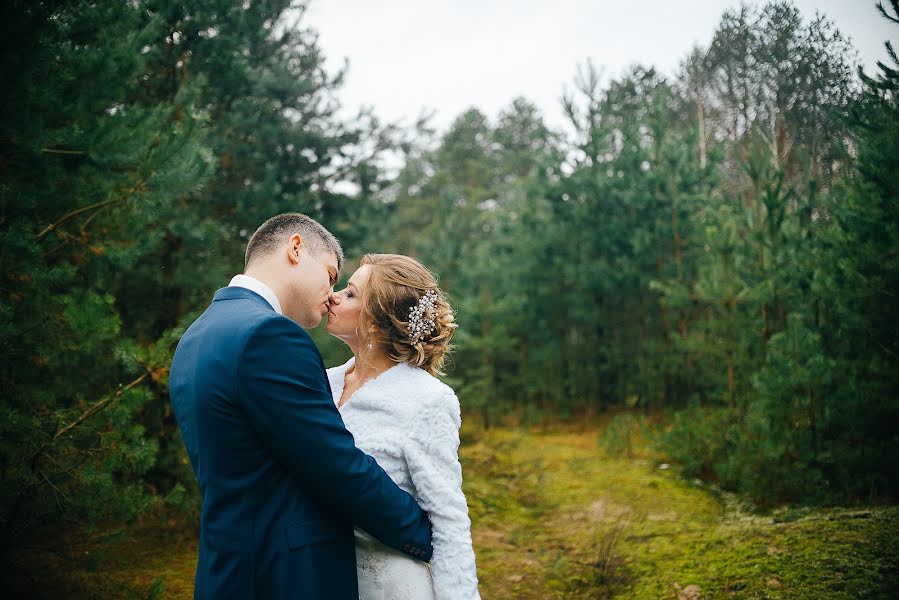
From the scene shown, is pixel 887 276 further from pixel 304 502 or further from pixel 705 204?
pixel 705 204

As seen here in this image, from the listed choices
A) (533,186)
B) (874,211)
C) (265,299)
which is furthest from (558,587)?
(533,186)

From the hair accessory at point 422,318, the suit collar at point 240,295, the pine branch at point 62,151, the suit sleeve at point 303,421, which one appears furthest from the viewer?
the pine branch at point 62,151

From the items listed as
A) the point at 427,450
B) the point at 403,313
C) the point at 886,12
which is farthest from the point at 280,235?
the point at 886,12

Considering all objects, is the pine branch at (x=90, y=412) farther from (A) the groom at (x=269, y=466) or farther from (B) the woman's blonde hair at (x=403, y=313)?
(B) the woman's blonde hair at (x=403, y=313)

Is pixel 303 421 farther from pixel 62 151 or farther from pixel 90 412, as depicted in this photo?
pixel 62 151

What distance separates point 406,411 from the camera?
2.15 metres

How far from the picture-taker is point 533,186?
608 inches

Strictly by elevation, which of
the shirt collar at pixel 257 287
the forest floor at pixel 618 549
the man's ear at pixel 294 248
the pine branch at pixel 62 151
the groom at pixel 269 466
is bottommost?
the forest floor at pixel 618 549

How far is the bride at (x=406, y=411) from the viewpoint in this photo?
80.4 inches

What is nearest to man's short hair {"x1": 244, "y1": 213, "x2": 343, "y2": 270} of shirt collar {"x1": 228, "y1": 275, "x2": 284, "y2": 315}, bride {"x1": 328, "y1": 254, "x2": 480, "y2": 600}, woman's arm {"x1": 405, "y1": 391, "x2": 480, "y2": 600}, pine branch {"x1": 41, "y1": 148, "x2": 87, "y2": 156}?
shirt collar {"x1": 228, "y1": 275, "x2": 284, "y2": 315}

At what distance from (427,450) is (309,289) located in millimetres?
814

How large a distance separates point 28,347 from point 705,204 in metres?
12.1

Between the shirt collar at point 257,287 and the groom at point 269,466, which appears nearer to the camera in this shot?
the groom at point 269,466

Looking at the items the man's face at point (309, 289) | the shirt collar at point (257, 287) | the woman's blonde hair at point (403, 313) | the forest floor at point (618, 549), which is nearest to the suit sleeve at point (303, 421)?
the shirt collar at point (257, 287)
